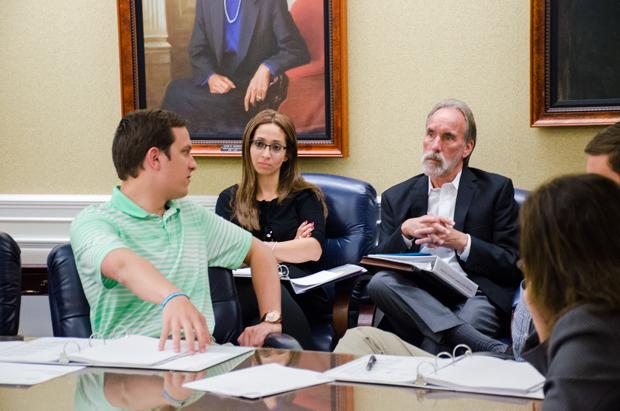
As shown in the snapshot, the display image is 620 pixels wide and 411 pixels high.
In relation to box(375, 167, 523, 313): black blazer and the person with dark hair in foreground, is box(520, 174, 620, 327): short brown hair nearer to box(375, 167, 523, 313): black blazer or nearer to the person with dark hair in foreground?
the person with dark hair in foreground

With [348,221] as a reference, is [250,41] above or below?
above

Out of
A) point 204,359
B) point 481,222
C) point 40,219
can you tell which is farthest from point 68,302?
point 40,219

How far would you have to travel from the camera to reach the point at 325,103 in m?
5.01

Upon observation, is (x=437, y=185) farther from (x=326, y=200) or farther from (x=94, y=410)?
(x=94, y=410)

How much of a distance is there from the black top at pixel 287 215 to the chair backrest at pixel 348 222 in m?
0.11

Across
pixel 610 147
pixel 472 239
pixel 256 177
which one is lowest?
pixel 472 239

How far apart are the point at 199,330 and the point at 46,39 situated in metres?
3.59

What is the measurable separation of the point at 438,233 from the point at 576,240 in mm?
2648

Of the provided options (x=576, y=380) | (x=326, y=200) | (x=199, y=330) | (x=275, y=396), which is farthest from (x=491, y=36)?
(x=576, y=380)

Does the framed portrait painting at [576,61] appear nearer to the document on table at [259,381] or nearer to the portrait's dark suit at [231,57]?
the portrait's dark suit at [231,57]

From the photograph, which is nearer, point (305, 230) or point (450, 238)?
point (450, 238)

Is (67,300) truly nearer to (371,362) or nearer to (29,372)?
(29,372)

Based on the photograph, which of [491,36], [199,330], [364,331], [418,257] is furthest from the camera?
[491,36]

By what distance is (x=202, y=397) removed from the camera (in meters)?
2.00
